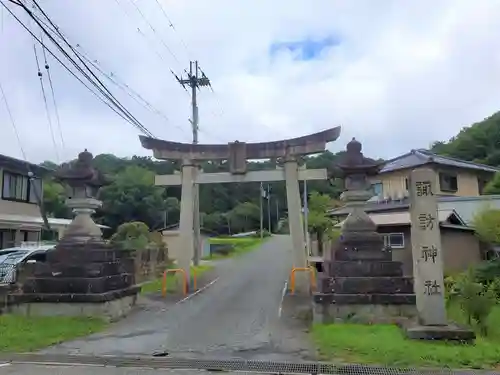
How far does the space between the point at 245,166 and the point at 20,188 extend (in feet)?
49.7

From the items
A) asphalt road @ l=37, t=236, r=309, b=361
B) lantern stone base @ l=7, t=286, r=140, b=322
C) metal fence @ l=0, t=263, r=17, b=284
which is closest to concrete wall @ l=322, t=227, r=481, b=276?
asphalt road @ l=37, t=236, r=309, b=361

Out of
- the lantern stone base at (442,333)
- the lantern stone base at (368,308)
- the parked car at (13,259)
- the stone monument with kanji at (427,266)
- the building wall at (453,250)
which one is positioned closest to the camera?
the lantern stone base at (442,333)

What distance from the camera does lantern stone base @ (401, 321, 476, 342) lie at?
28.4 feet

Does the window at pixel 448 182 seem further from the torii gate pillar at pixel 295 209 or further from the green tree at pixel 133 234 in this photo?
the green tree at pixel 133 234

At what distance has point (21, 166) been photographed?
26859 mm

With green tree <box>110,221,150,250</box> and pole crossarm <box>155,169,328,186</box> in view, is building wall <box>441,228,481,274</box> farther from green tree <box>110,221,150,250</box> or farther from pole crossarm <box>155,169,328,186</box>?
green tree <box>110,221,150,250</box>

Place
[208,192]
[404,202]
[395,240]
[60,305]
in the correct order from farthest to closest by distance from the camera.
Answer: [208,192], [404,202], [395,240], [60,305]

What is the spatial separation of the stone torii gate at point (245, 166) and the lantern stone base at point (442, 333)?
9593 mm

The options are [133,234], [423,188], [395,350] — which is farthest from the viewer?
[133,234]

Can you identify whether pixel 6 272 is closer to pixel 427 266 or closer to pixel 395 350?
pixel 395 350

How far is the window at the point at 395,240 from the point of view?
22328mm

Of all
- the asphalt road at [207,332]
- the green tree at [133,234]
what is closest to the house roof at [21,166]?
the green tree at [133,234]

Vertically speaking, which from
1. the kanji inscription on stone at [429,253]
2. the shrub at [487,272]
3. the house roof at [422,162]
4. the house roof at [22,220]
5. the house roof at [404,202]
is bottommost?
the shrub at [487,272]

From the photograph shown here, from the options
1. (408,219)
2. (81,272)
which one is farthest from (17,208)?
(408,219)
